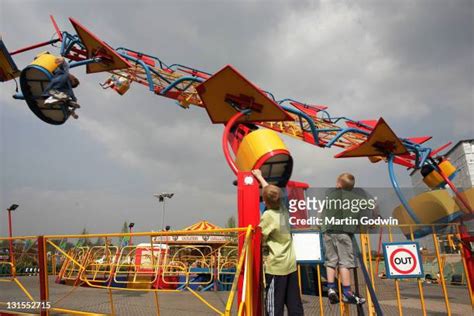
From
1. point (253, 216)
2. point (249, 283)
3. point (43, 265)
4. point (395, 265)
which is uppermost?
point (253, 216)

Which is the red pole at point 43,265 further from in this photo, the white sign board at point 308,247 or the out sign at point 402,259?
the out sign at point 402,259

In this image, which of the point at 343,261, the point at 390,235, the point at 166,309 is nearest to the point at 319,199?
the point at 343,261

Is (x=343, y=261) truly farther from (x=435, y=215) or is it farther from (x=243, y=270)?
(x=435, y=215)

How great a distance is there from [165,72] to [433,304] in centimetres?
725

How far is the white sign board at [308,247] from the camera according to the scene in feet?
13.7

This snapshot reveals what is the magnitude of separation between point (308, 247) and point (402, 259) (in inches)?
46.9

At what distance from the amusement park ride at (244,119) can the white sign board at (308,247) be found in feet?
2.40

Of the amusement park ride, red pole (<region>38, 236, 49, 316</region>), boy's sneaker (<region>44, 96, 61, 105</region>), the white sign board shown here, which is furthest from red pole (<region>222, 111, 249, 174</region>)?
red pole (<region>38, 236, 49, 316</region>)

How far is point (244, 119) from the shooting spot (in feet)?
15.5

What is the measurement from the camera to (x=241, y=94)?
4547 millimetres

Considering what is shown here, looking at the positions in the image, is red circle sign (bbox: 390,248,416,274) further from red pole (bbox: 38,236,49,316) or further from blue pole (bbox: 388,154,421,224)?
red pole (bbox: 38,236,49,316)

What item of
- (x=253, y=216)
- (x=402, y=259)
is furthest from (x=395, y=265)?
(x=253, y=216)

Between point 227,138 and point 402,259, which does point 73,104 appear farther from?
point 402,259

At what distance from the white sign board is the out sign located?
86 cm
